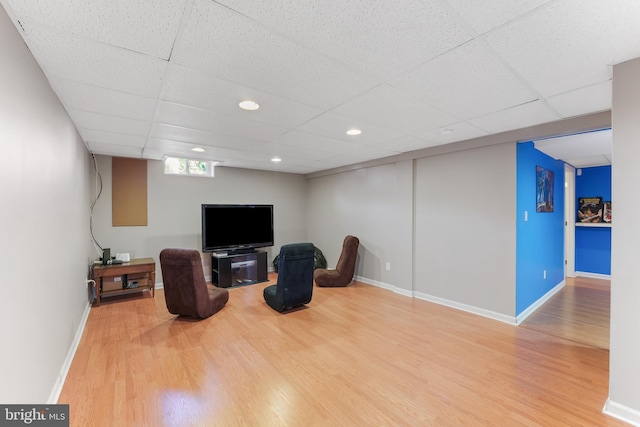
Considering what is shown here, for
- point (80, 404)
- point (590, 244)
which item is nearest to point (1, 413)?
point (80, 404)

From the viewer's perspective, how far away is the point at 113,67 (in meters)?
1.78

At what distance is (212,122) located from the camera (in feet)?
9.41

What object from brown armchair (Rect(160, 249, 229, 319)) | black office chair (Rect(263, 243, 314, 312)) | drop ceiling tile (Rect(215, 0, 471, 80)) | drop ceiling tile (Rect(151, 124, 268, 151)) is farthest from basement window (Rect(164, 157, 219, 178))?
drop ceiling tile (Rect(215, 0, 471, 80))

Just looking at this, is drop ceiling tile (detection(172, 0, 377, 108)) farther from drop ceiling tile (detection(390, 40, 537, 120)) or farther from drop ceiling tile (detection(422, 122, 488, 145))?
drop ceiling tile (detection(422, 122, 488, 145))

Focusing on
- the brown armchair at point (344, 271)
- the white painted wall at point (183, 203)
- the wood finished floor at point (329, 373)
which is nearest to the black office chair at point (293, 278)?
the wood finished floor at point (329, 373)

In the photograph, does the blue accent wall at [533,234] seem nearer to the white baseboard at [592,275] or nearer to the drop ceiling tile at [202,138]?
the white baseboard at [592,275]

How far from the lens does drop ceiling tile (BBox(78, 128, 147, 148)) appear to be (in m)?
3.21

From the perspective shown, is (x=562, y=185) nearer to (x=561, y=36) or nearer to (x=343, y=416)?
(x=561, y=36)

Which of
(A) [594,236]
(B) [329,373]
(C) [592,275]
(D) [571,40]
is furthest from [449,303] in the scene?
(A) [594,236]

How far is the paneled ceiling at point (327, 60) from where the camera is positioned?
1.32 metres

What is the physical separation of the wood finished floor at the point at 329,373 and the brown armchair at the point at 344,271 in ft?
4.77

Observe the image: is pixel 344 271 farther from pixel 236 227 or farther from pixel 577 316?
pixel 577 316

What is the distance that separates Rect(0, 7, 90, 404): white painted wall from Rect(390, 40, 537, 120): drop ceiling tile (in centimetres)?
228

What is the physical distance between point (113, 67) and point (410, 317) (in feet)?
12.9
